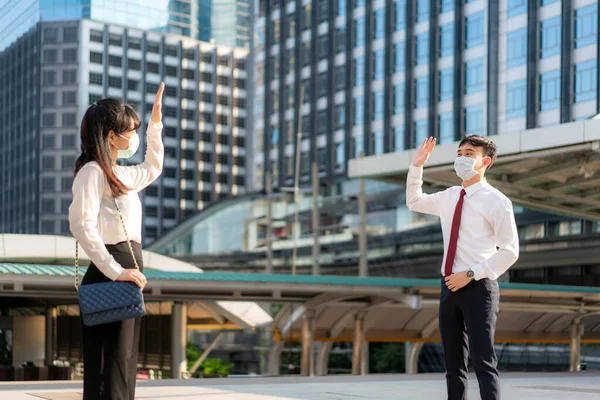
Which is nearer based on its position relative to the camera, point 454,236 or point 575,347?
point 454,236

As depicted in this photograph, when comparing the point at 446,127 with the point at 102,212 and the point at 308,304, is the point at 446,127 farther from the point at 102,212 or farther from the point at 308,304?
the point at 102,212

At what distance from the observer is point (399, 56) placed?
7544 centimetres

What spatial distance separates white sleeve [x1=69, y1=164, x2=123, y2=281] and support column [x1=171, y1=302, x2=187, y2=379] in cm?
2174

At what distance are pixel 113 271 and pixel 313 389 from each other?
867 centimetres

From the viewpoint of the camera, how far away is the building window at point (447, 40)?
Answer: 70.0m

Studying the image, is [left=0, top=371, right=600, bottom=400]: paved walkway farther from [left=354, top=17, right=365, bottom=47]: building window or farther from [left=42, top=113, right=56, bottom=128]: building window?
[left=42, top=113, right=56, bottom=128]: building window

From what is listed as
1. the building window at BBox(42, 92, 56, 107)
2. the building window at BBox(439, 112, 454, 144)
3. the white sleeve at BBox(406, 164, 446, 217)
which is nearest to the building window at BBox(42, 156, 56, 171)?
the building window at BBox(42, 92, 56, 107)

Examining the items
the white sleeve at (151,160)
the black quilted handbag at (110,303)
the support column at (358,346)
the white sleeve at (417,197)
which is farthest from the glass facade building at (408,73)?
the black quilted handbag at (110,303)

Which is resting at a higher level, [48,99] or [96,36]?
[96,36]

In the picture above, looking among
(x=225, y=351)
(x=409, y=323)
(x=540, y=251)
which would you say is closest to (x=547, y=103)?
(x=540, y=251)

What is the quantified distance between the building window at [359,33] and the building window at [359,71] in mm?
1202

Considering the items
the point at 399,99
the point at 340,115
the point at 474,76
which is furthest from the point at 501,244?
the point at 340,115

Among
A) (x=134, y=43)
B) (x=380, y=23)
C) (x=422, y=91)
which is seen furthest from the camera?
(x=134, y=43)

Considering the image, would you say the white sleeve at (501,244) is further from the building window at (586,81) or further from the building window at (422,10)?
the building window at (422,10)
